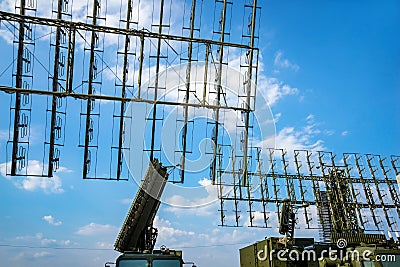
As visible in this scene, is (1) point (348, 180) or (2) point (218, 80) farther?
(1) point (348, 180)

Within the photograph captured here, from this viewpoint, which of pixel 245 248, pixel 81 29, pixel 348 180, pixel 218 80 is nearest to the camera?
pixel 245 248

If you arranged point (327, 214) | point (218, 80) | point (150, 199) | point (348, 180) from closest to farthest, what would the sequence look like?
point (150, 199) < point (218, 80) < point (327, 214) < point (348, 180)

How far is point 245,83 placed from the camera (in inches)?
680

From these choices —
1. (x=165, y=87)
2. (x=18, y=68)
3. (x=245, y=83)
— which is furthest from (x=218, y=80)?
(x=18, y=68)

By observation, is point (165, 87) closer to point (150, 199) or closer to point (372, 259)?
point (150, 199)

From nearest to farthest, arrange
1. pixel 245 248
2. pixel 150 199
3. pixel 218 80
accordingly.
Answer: pixel 150 199 < pixel 245 248 < pixel 218 80

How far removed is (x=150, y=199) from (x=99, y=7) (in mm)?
7782

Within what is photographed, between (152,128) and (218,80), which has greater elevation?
(218,80)

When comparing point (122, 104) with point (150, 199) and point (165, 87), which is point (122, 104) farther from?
point (150, 199)

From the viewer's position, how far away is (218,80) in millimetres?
17219

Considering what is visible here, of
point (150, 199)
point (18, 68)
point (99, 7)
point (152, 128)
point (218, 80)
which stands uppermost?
point (99, 7)

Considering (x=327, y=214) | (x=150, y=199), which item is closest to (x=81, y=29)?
(x=150, y=199)

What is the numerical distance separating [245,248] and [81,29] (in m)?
9.49

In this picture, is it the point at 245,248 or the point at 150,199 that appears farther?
the point at 245,248
